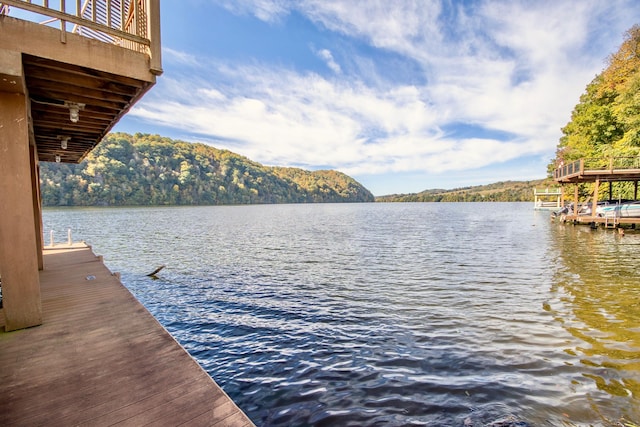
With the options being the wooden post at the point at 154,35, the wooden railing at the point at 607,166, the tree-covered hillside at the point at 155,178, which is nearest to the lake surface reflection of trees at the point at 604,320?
the wooden post at the point at 154,35

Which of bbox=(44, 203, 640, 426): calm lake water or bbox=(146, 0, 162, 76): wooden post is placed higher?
bbox=(146, 0, 162, 76): wooden post

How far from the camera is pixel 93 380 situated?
3.44m

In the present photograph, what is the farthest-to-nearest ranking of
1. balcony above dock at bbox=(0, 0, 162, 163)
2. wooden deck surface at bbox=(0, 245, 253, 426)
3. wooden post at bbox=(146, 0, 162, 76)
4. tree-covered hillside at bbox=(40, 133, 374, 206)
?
1. tree-covered hillside at bbox=(40, 133, 374, 206)
2. wooden post at bbox=(146, 0, 162, 76)
3. balcony above dock at bbox=(0, 0, 162, 163)
4. wooden deck surface at bbox=(0, 245, 253, 426)

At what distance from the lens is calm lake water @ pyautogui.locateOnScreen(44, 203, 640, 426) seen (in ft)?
14.9

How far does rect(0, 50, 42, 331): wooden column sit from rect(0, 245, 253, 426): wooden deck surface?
66cm

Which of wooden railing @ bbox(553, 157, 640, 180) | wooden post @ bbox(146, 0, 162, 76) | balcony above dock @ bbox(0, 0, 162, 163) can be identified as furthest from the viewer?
wooden railing @ bbox(553, 157, 640, 180)

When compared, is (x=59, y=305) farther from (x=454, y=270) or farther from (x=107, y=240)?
(x=107, y=240)

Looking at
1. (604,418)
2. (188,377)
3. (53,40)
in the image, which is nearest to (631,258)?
(604,418)

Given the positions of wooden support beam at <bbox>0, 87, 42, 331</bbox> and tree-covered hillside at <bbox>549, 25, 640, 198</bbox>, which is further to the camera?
tree-covered hillside at <bbox>549, 25, 640, 198</bbox>

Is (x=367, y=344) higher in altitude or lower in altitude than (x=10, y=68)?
lower

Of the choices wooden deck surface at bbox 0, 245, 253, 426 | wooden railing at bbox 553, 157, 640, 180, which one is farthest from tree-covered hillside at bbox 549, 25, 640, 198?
wooden deck surface at bbox 0, 245, 253, 426

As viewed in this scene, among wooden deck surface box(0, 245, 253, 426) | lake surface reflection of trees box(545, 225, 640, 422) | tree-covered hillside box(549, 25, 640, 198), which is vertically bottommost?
lake surface reflection of trees box(545, 225, 640, 422)

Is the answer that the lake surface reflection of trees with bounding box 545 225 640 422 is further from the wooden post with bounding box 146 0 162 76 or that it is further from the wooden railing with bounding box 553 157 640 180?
the wooden railing with bounding box 553 157 640 180

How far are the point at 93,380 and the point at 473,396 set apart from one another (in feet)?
16.6
